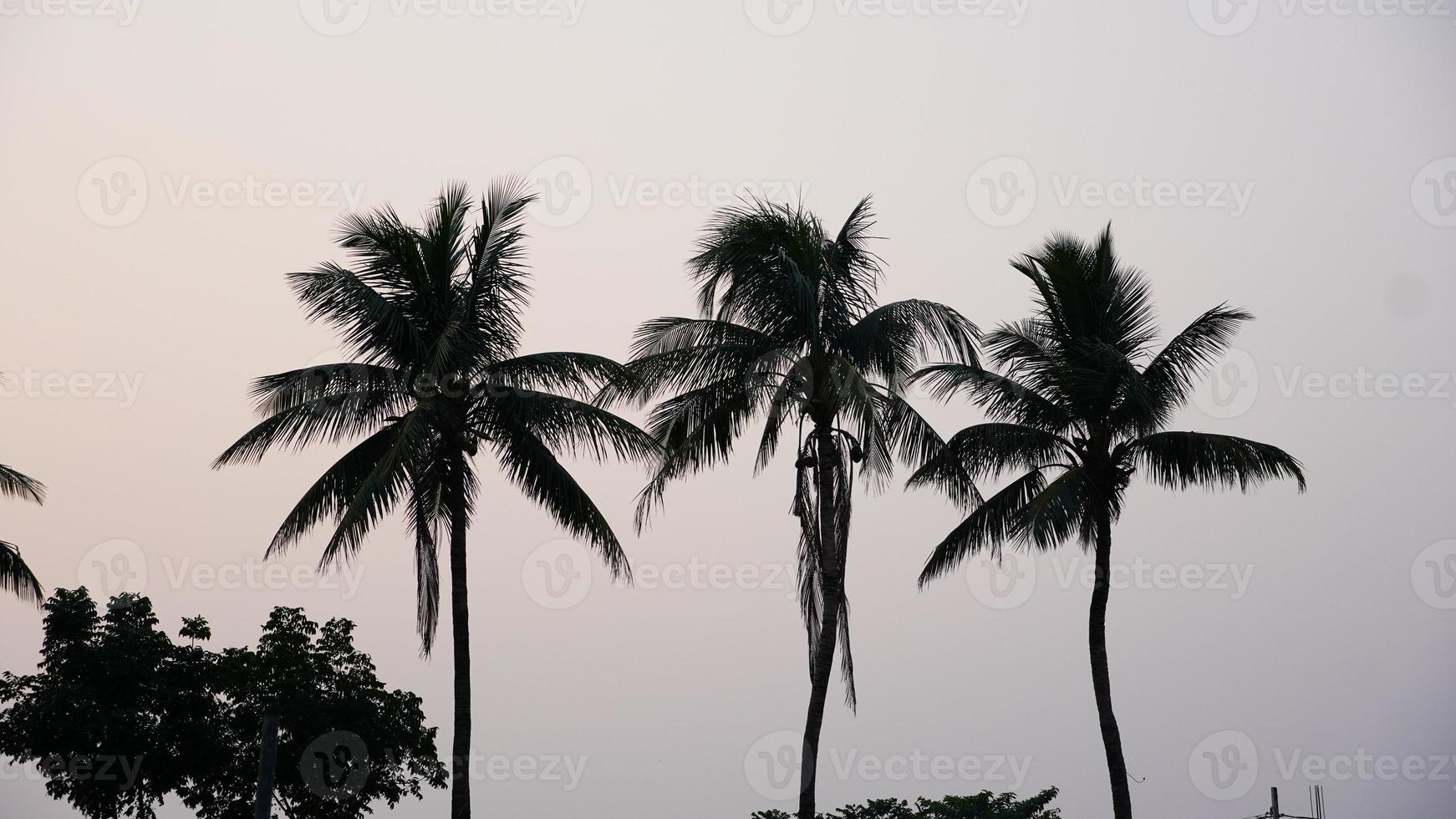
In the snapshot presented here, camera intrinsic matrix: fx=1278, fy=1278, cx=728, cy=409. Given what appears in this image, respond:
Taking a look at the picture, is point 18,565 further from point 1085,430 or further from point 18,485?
point 1085,430

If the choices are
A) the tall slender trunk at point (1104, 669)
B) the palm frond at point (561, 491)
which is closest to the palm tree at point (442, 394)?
the palm frond at point (561, 491)

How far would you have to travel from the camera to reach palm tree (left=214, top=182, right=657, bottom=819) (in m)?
19.4

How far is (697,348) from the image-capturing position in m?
21.0

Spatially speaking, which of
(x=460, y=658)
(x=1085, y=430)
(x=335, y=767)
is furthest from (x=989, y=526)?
(x=335, y=767)

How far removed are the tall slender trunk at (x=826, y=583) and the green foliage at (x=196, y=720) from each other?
12038 mm

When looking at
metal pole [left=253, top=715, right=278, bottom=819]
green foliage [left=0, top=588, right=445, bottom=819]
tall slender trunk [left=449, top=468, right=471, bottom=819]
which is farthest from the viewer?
green foliage [left=0, top=588, right=445, bottom=819]

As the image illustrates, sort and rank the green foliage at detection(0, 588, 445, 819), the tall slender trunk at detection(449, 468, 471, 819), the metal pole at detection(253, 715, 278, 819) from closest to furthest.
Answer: the metal pole at detection(253, 715, 278, 819), the tall slender trunk at detection(449, 468, 471, 819), the green foliage at detection(0, 588, 445, 819)

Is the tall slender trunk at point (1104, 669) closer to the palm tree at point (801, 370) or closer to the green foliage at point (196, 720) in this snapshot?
the palm tree at point (801, 370)

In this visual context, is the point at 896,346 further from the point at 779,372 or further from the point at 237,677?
the point at 237,677

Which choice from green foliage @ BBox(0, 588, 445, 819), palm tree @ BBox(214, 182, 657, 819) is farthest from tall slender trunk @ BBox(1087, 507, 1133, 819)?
green foliage @ BBox(0, 588, 445, 819)

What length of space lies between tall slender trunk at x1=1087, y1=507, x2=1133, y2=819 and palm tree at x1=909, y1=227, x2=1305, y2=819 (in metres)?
0.02

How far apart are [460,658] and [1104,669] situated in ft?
35.4

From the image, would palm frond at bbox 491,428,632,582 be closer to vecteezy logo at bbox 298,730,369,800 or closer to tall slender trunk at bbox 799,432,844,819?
tall slender trunk at bbox 799,432,844,819

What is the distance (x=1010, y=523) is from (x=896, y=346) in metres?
3.93
